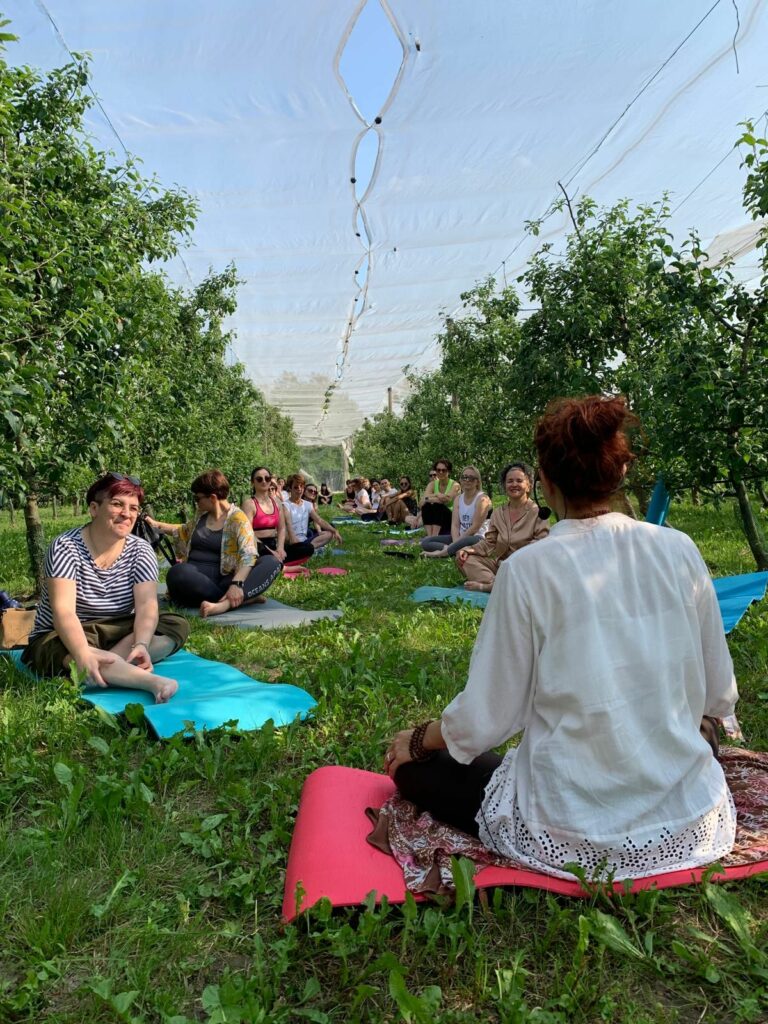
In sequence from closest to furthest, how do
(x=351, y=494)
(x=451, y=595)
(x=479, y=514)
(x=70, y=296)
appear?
(x=70, y=296) < (x=451, y=595) < (x=479, y=514) < (x=351, y=494)

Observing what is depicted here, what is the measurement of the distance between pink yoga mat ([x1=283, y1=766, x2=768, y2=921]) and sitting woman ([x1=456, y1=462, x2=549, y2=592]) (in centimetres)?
408

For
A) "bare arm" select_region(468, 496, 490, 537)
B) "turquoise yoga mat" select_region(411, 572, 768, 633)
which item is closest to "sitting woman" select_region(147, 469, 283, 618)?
"turquoise yoga mat" select_region(411, 572, 768, 633)

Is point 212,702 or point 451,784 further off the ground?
point 451,784

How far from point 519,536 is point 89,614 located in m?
3.92

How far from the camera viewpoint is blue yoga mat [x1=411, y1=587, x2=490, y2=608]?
248 inches

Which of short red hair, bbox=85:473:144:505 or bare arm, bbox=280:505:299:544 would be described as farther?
bare arm, bbox=280:505:299:544

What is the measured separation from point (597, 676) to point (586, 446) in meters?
0.58

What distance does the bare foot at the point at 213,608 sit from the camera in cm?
612

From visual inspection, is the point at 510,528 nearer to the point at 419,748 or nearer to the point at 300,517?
the point at 300,517

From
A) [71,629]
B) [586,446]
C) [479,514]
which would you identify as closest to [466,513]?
[479,514]

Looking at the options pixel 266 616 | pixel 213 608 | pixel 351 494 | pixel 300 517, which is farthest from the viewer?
pixel 351 494

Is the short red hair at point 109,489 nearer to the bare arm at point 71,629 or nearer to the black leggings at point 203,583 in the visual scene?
the bare arm at point 71,629

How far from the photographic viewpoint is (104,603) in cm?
400

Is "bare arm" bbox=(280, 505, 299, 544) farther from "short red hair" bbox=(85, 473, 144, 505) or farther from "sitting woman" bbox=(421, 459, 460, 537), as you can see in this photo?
"short red hair" bbox=(85, 473, 144, 505)
